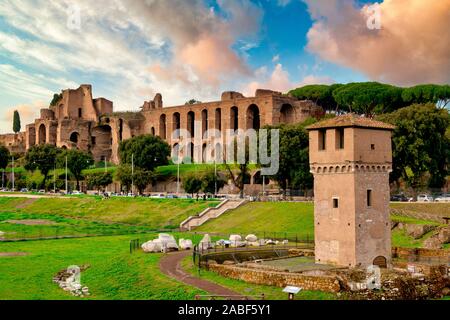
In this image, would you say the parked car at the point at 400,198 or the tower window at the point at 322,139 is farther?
the parked car at the point at 400,198

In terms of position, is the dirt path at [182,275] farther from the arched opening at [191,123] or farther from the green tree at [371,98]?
the arched opening at [191,123]

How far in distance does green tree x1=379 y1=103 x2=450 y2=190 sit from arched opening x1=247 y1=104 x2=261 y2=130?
47330 millimetres

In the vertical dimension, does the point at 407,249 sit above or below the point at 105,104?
below

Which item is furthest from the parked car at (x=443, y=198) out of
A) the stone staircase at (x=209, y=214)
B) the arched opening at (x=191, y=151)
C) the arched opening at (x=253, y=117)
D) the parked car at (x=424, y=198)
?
the arched opening at (x=191, y=151)

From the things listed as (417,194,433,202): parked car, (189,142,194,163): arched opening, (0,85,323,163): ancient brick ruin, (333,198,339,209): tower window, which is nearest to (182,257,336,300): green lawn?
(333,198,339,209): tower window

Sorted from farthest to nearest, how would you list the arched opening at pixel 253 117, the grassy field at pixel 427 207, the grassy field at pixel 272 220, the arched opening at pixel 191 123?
the arched opening at pixel 191 123, the arched opening at pixel 253 117, the grassy field at pixel 427 207, the grassy field at pixel 272 220

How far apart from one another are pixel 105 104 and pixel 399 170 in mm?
91216

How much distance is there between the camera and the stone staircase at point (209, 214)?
52.1m

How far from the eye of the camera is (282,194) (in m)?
64.1

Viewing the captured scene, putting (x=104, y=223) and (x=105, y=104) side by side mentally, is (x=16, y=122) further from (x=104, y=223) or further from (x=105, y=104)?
(x=104, y=223)

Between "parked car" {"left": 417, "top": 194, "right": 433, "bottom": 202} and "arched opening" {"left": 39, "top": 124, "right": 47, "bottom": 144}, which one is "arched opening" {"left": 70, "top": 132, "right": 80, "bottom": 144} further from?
"parked car" {"left": 417, "top": 194, "right": 433, "bottom": 202}

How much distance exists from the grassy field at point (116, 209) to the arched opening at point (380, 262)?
26.2 m

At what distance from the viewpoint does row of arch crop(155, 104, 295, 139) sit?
100625 mm
